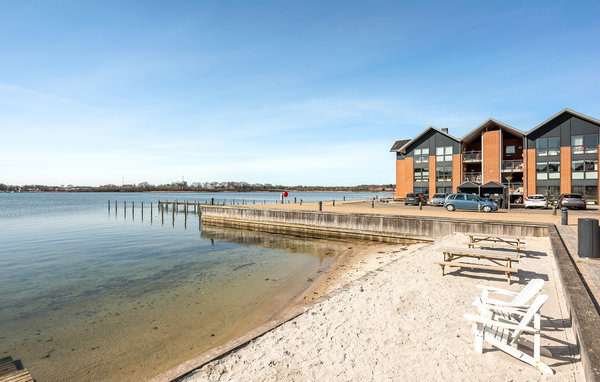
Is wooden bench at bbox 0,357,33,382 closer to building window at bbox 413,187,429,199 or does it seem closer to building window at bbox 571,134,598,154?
building window at bbox 413,187,429,199

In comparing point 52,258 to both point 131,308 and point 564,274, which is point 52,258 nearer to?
point 131,308

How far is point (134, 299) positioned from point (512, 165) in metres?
41.9

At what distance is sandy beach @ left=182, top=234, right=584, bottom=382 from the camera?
404 centimetres

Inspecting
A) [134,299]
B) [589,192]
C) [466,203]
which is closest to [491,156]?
[589,192]

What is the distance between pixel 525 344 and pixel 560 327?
3.65 ft

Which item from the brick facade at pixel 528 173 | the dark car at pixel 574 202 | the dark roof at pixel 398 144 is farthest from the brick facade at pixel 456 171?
the dark car at pixel 574 202

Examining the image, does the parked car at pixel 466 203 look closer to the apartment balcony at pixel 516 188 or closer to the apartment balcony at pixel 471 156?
the apartment balcony at pixel 516 188

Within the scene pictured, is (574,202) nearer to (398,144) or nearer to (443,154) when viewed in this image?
(443,154)

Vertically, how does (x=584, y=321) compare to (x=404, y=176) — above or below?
below

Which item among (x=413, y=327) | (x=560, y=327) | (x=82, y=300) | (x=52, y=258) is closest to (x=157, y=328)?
(x=82, y=300)

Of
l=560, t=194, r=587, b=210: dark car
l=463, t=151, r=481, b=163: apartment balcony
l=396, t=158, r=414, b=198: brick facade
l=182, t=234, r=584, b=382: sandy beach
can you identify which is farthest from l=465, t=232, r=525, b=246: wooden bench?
l=396, t=158, r=414, b=198: brick facade

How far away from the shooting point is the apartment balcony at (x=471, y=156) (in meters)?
38.8

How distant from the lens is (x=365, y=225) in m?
21.3

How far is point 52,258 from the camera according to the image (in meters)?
17.5
